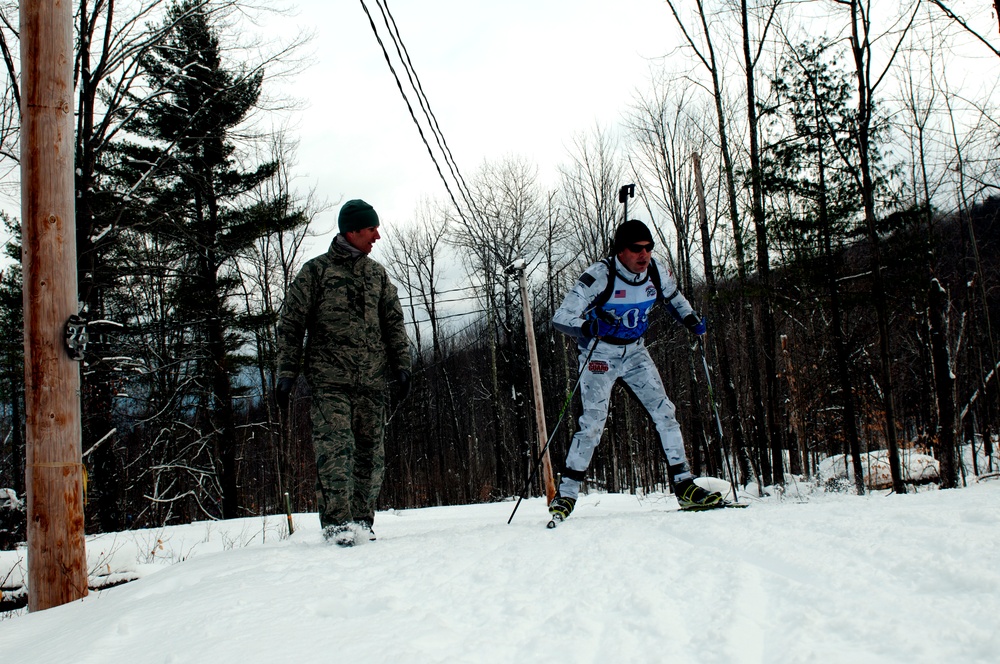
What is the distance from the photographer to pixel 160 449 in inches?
742

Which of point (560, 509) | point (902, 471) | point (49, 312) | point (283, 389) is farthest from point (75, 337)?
point (902, 471)

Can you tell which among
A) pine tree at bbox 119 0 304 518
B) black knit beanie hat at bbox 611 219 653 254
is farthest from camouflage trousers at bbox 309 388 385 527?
pine tree at bbox 119 0 304 518

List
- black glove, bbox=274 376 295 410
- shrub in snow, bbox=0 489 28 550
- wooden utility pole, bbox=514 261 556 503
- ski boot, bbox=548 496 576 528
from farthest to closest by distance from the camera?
wooden utility pole, bbox=514 261 556 503 → shrub in snow, bbox=0 489 28 550 → ski boot, bbox=548 496 576 528 → black glove, bbox=274 376 295 410

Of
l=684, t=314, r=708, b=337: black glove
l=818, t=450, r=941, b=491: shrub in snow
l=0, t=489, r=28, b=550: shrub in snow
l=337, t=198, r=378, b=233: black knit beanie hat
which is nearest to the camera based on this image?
l=337, t=198, r=378, b=233: black knit beanie hat

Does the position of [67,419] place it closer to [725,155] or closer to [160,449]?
[725,155]

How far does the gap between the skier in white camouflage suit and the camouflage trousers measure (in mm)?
1340

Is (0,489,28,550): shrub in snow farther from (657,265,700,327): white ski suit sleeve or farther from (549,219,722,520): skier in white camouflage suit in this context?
(657,265,700,327): white ski suit sleeve

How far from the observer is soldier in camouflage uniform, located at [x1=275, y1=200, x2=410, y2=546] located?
3.84m

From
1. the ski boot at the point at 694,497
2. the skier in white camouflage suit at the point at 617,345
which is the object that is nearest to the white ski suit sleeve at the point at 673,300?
the skier in white camouflage suit at the point at 617,345

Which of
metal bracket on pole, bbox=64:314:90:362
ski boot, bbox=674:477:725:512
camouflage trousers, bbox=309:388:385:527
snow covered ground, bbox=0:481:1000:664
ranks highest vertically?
metal bracket on pole, bbox=64:314:90:362

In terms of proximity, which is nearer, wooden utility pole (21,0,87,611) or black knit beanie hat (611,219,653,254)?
wooden utility pole (21,0,87,611)

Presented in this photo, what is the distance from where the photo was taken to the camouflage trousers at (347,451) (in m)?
3.82

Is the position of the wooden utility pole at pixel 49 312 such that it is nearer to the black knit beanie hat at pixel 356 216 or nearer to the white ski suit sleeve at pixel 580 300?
the black knit beanie hat at pixel 356 216

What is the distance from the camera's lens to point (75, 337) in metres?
3.78
